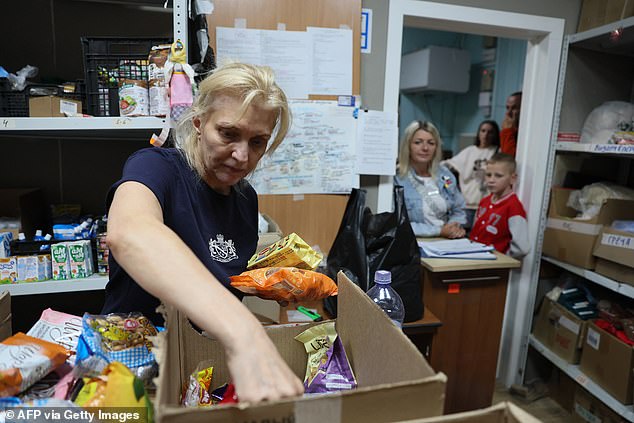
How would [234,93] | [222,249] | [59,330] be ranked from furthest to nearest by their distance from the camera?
[222,249] < [234,93] < [59,330]

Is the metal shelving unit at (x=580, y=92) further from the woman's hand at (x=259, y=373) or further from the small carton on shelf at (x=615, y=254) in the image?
the woman's hand at (x=259, y=373)

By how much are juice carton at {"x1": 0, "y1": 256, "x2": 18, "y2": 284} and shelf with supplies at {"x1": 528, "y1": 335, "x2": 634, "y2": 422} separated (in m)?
2.49

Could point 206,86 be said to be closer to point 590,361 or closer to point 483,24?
point 483,24

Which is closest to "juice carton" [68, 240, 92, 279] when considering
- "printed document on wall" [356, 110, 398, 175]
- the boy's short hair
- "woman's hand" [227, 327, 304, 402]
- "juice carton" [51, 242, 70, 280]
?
"juice carton" [51, 242, 70, 280]

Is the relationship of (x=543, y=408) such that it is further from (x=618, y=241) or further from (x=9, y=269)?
(x=9, y=269)

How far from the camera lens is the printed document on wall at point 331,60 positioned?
199cm

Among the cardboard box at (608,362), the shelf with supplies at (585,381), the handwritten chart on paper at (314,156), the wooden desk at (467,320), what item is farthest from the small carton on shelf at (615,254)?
the handwritten chart on paper at (314,156)

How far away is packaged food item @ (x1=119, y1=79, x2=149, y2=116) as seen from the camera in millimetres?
1312

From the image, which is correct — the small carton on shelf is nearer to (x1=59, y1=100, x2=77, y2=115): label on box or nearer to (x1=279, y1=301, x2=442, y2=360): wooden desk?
(x1=279, y1=301, x2=442, y2=360): wooden desk

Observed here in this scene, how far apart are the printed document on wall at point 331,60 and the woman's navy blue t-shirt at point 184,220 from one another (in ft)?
3.63

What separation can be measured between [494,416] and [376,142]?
176 cm

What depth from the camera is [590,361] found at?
2.10 metres

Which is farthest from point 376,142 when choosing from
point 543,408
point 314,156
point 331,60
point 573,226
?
point 543,408

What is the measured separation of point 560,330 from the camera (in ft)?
7.57
